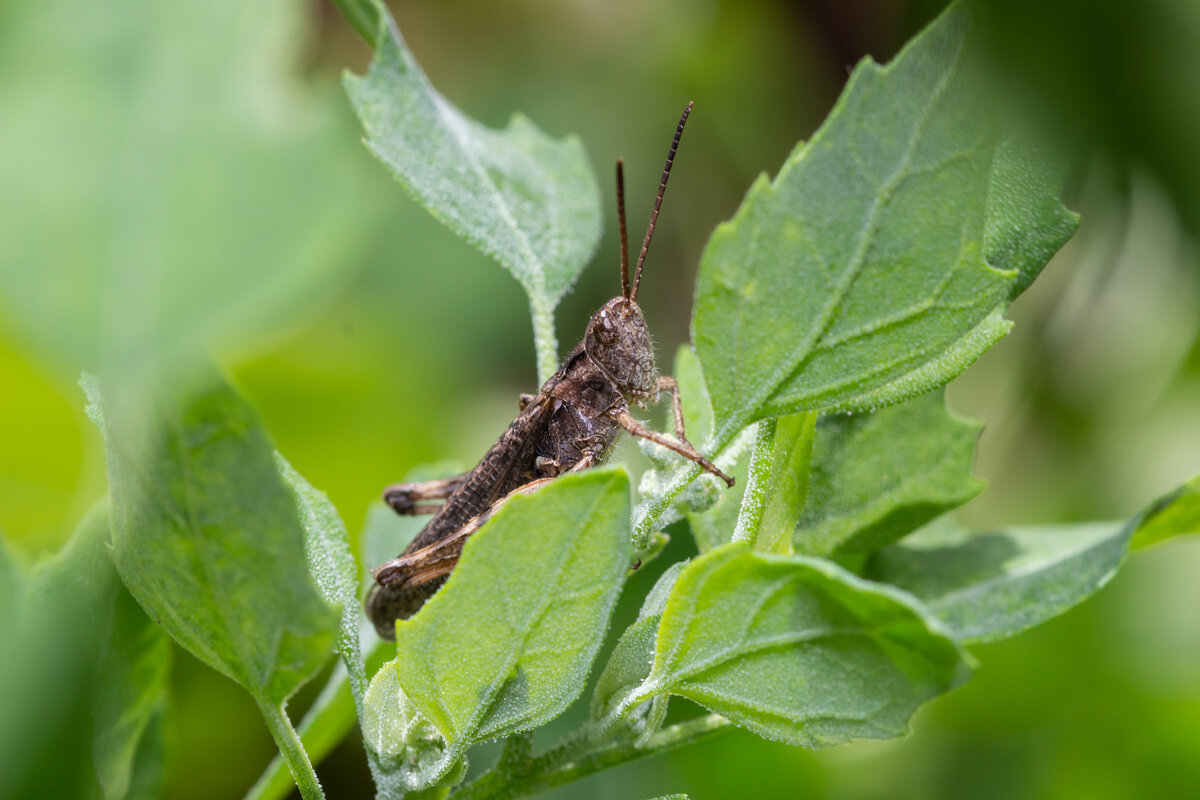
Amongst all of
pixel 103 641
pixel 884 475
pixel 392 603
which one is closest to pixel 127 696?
pixel 103 641

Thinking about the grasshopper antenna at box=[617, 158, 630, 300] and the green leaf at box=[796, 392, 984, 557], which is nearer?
the green leaf at box=[796, 392, 984, 557]

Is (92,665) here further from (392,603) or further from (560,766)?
(392,603)

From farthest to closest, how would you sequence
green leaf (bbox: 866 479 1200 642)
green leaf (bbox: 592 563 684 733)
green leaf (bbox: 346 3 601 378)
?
green leaf (bbox: 346 3 601 378), green leaf (bbox: 866 479 1200 642), green leaf (bbox: 592 563 684 733)

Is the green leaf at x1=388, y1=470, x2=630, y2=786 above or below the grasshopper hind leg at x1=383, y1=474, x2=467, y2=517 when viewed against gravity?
above

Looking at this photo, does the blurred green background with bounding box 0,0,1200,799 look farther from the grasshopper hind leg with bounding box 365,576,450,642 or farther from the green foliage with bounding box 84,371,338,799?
the grasshopper hind leg with bounding box 365,576,450,642

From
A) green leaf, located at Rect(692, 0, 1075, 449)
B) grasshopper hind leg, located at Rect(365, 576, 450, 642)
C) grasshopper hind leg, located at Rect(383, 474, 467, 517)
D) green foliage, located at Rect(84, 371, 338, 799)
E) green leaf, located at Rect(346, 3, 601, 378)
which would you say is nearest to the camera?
green foliage, located at Rect(84, 371, 338, 799)

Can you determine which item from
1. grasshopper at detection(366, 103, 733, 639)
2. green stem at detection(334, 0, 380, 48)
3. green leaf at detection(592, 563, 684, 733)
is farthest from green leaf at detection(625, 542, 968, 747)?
green stem at detection(334, 0, 380, 48)

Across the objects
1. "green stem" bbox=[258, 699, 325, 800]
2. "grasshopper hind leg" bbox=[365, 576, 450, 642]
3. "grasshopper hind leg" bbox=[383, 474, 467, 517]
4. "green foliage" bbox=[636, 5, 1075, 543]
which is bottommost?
"grasshopper hind leg" bbox=[365, 576, 450, 642]
